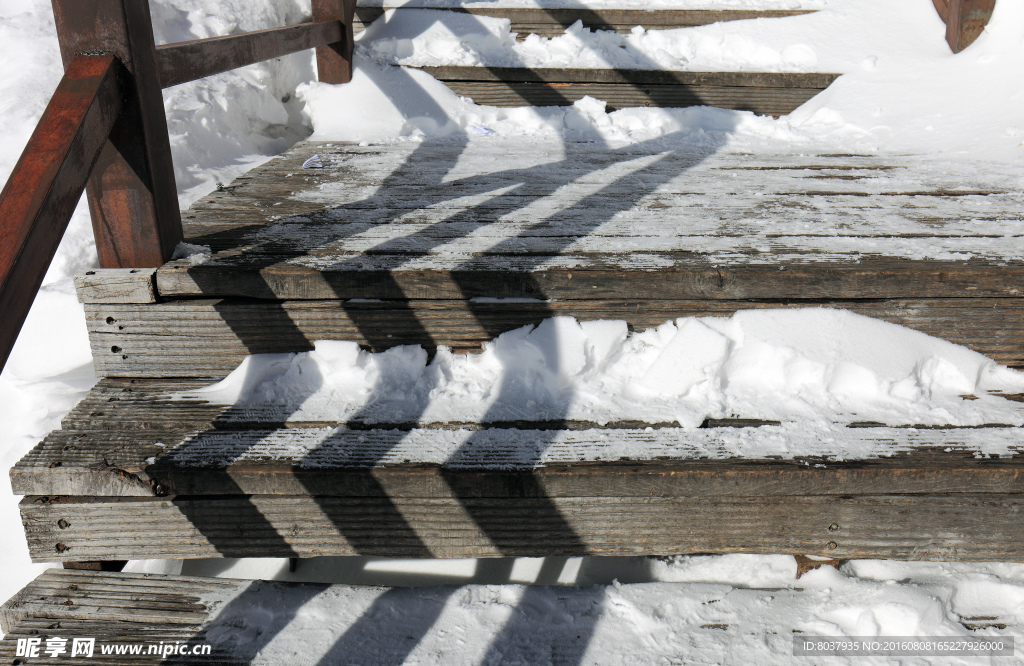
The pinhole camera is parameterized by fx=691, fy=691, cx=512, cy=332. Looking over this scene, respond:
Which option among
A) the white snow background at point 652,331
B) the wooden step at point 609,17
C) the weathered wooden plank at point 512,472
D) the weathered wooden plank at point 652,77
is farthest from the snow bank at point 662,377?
the wooden step at point 609,17

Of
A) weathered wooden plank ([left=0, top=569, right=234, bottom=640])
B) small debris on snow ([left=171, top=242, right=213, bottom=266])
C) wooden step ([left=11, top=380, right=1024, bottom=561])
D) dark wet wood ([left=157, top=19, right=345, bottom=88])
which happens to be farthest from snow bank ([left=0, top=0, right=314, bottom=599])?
small debris on snow ([left=171, top=242, right=213, bottom=266])

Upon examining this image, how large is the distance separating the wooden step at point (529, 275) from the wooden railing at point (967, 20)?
1862 millimetres

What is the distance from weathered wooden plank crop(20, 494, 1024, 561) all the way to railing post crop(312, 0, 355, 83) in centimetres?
275

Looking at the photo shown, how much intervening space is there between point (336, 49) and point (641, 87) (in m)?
1.53

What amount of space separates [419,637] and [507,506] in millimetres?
277

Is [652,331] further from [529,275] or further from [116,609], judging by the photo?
[116,609]

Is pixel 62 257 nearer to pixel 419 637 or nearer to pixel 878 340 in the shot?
pixel 419 637

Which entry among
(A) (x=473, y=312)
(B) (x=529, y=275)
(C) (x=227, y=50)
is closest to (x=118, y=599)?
(A) (x=473, y=312)

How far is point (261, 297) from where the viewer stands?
151 centimetres

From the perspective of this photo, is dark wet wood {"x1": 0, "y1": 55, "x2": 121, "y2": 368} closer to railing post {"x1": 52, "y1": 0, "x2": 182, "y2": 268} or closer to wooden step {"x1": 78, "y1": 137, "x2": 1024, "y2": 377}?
railing post {"x1": 52, "y1": 0, "x2": 182, "y2": 268}

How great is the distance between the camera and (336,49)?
3.45 meters

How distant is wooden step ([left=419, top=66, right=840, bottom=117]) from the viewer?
3332 millimetres

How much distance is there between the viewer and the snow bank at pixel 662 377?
1410mm

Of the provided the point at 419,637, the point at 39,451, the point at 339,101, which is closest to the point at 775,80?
the point at 339,101
